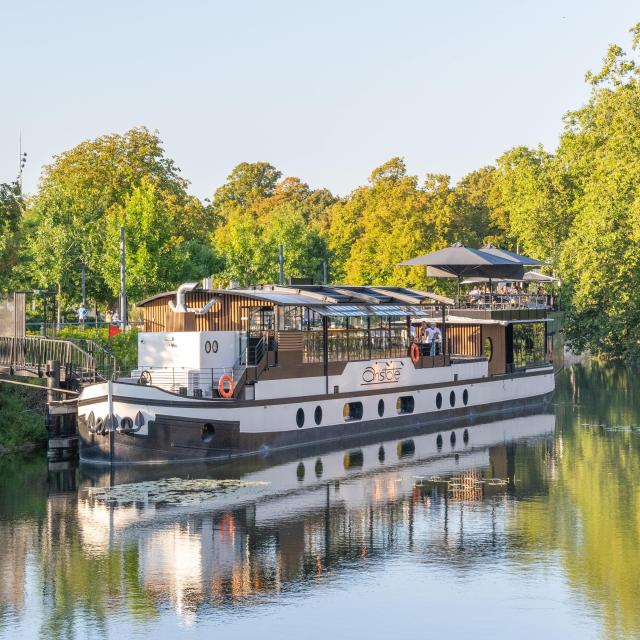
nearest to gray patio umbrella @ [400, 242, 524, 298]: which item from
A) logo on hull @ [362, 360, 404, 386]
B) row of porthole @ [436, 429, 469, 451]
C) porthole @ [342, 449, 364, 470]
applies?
logo on hull @ [362, 360, 404, 386]

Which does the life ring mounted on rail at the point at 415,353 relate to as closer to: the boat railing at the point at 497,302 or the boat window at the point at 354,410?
the boat window at the point at 354,410

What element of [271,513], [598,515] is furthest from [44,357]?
[598,515]

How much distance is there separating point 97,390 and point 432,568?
16.4 metres

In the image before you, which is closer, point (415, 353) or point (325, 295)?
point (325, 295)

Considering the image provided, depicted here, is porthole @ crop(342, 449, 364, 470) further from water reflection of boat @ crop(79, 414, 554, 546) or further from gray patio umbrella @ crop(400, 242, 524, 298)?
gray patio umbrella @ crop(400, 242, 524, 298)

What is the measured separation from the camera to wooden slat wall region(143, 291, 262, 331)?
47125mm

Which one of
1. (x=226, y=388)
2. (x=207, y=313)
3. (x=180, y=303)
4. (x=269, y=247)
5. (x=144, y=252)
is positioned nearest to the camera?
(x=226, y=388)

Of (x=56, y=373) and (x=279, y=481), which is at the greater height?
(x=56, y=373)

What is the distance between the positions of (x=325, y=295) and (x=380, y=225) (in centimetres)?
4968

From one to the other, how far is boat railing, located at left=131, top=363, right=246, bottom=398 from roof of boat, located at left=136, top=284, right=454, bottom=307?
348 cm

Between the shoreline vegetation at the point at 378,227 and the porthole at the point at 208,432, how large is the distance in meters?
27.9

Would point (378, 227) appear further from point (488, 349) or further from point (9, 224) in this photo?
point (9, 224)

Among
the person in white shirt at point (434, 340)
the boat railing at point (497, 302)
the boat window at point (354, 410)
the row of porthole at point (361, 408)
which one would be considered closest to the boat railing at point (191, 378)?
the row of porthole at point (361, 408)

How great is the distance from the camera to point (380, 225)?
321 feet
